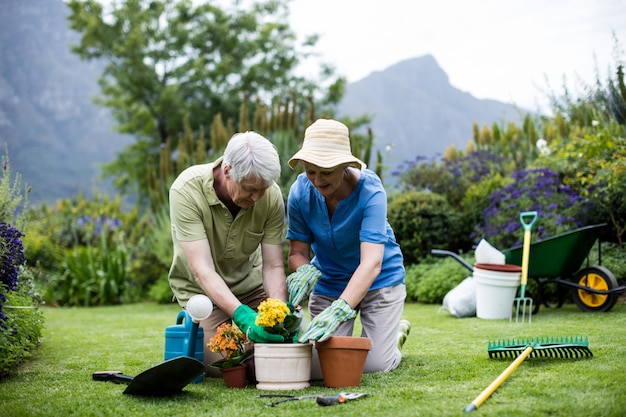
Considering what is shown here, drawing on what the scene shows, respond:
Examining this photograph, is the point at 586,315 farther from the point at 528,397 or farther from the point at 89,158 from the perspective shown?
the point at 89,158

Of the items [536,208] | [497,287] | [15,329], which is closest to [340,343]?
[15,329]

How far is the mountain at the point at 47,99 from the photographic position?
38875 millimetres

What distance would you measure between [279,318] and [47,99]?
46130 millimetres

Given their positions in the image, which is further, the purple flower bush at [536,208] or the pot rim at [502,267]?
the purple flower bush at [536,208]

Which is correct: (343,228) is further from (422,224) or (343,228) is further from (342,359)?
(422,224)

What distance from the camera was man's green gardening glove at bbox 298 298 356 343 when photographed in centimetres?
298

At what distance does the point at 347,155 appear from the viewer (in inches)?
128

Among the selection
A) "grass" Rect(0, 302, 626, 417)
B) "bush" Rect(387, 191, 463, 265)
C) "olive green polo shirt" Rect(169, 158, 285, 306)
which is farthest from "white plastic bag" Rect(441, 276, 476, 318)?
"olive green polo shirt" Rect(169, 158, 285, 306)

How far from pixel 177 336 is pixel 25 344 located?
103cm

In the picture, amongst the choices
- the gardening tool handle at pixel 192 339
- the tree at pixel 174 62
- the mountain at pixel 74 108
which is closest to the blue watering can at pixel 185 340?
Answer: the gardening tool handle at pixel 192 339

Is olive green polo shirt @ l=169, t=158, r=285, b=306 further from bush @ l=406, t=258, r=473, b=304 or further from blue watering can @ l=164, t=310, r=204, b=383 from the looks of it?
bush @ l=406, t=258, r=473, b=304

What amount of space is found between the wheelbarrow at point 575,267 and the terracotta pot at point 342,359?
9.54 ft

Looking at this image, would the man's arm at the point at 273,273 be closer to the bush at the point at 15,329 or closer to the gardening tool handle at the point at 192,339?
the gardening tool handle at the point at 192,339

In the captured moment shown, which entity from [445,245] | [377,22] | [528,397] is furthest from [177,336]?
[377,22]
